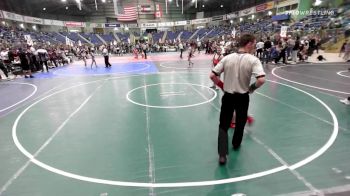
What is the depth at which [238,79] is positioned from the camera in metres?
3.61

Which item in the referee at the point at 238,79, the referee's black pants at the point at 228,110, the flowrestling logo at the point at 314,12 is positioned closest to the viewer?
the referee at the point at 238,79

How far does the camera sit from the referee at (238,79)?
11.5ft

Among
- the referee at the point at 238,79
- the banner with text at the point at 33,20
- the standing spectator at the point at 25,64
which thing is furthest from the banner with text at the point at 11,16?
the referee at the point at 238,79

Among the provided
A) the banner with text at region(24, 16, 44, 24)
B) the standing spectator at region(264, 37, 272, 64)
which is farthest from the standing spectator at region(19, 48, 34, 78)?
the banner with text at region(24, 16, 44, 24)

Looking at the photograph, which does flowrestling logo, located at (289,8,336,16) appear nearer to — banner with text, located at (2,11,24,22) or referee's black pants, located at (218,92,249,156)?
referee's black pants, located at (218,92,249,156)

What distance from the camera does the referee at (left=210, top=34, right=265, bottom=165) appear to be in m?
3.52

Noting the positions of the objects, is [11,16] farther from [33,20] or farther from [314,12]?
[314,12]

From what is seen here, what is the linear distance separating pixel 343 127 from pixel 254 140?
2220mm

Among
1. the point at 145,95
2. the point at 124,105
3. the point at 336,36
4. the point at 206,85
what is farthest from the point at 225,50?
the point at 336,36

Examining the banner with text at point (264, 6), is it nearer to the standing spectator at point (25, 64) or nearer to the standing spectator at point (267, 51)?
the standing spectator at point (267, 51)

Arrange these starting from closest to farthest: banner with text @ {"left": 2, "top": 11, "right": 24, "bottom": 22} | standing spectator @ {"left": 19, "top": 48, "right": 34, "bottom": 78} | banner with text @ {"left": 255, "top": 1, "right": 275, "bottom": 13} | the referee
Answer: the referee < standing spectator @ {"left": 19, "top": 48, "right": 34, "bottom": 78} < banner with text @ {"left": 2, "top": 11, "right": 24, "bottom": 22} < banner with text @ {"left": 255, "top": 1, "right": 275, "bottom": 13}

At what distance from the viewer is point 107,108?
290 inches

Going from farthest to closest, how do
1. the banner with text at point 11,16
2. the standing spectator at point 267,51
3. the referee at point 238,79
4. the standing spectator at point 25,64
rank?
the banner with text at point 11,16 < the standing spectator at point 267,51 < the standing spectator at point 25,64 < the referee at point 238,79

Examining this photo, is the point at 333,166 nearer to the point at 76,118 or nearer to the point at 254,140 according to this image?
the point at 254,140
